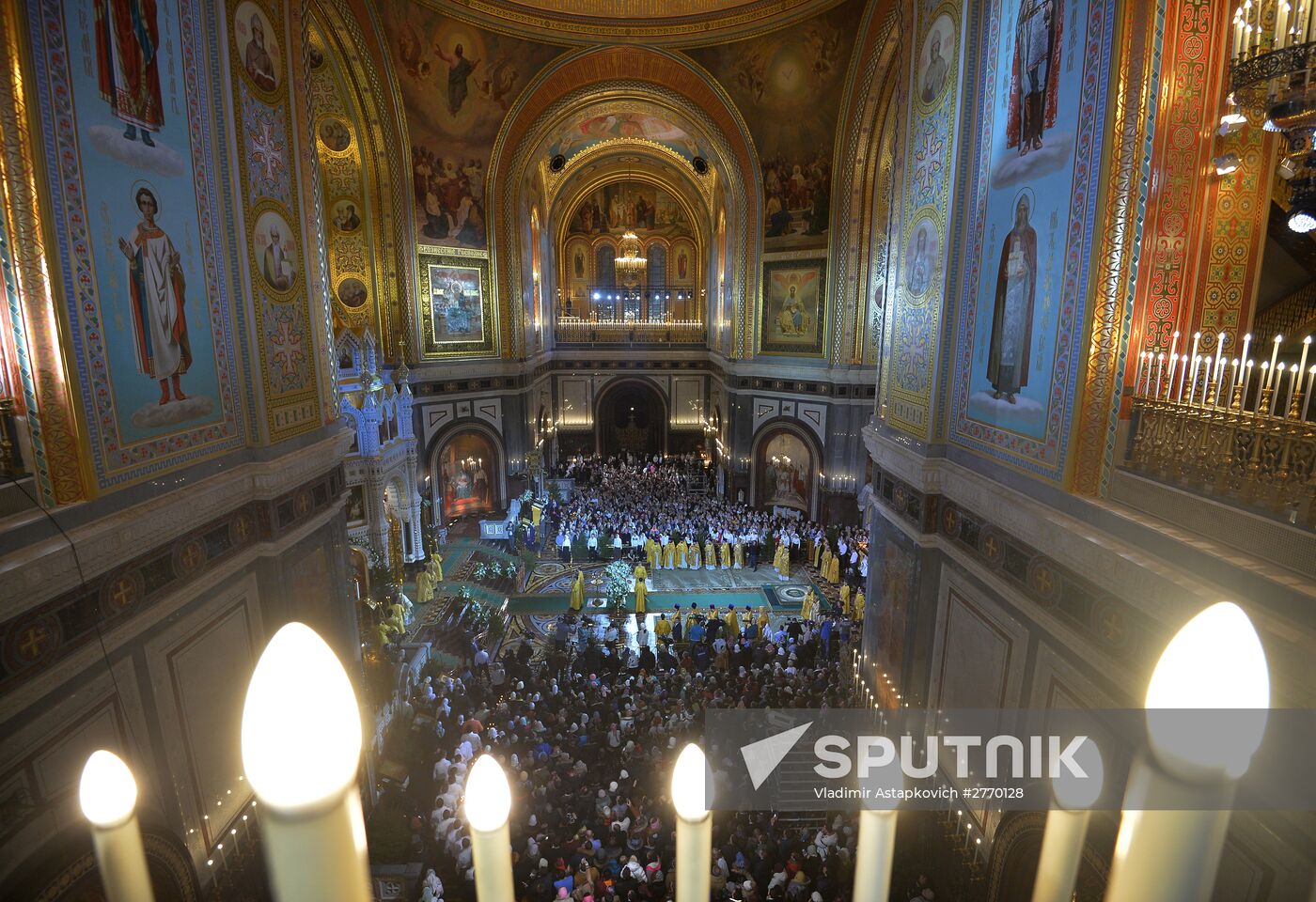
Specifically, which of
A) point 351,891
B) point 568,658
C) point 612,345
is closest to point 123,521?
point 351,891

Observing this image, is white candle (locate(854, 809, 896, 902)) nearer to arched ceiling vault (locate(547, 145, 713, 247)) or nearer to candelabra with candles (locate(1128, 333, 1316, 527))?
candelabra with candles (locate(1128, 333, 1316, 527))

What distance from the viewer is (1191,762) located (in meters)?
0.69

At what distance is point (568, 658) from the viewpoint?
12281 mm

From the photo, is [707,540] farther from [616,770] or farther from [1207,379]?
[1207,379]

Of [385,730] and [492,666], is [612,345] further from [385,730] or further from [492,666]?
[385,730]

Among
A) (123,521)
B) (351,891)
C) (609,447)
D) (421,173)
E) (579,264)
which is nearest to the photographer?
(351,891)

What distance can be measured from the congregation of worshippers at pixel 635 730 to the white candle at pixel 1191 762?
5.93 meters

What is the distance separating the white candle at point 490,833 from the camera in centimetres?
112

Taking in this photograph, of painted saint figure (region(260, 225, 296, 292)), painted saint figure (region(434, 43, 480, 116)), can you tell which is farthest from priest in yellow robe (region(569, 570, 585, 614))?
painted saint figure (region(434, 43, 480, 116))

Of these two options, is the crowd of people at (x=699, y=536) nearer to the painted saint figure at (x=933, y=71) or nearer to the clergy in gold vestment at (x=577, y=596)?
the clergy in gold vestment at (x=577, y=596)

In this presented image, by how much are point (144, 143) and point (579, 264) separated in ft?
99.0

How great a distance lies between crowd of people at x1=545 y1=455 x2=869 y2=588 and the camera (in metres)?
17.2

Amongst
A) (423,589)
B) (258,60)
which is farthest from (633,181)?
(258,60)

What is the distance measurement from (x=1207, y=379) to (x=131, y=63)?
801 centimetres
